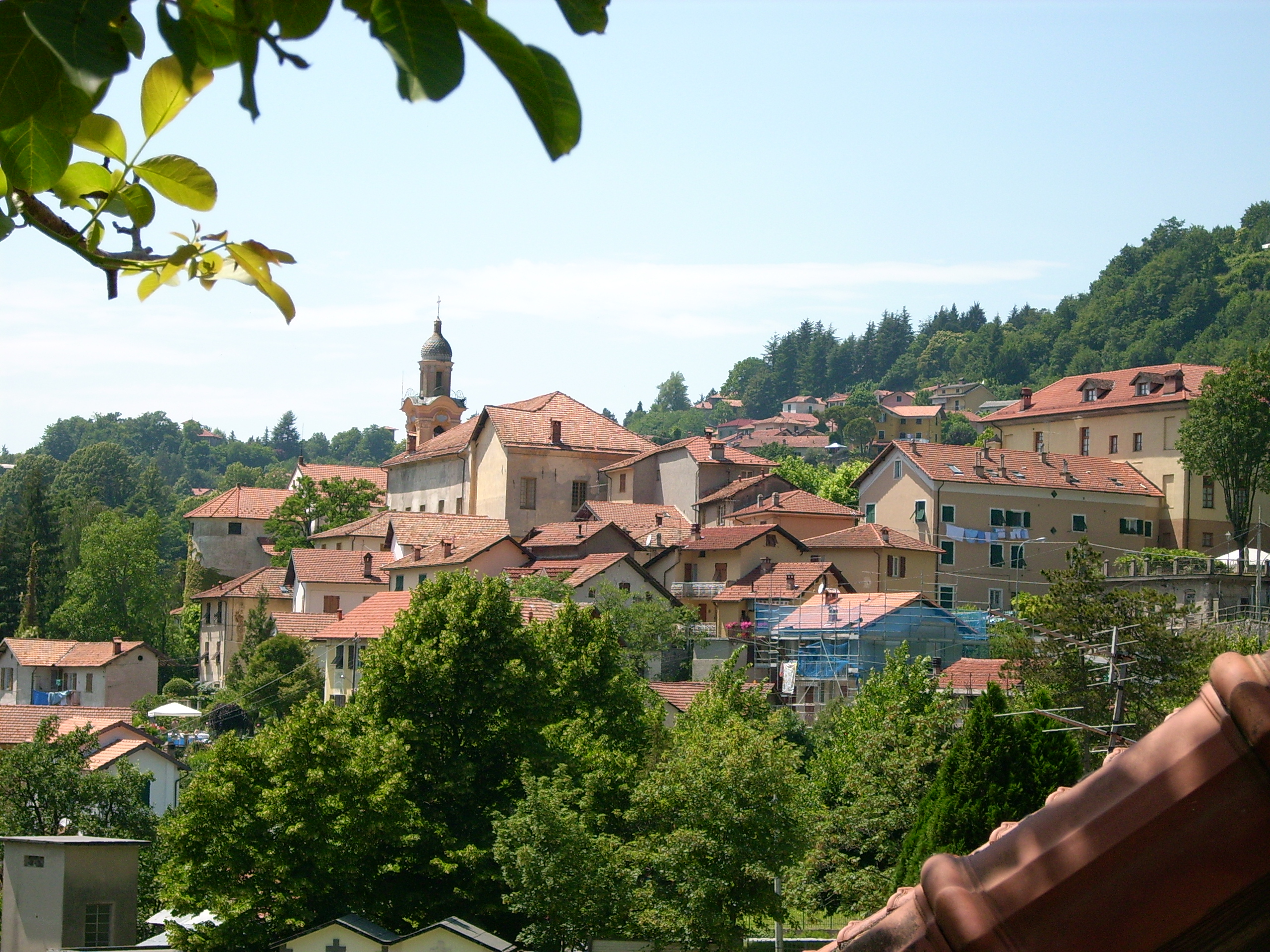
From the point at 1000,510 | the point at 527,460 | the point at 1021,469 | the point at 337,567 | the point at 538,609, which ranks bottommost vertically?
the point at 538,609

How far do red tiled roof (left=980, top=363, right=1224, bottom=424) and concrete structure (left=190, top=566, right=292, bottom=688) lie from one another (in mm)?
37954

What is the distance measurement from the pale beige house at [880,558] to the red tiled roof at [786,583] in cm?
120

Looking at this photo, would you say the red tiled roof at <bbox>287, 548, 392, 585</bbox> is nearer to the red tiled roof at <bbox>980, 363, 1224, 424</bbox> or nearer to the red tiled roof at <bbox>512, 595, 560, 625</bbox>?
the red tiled roof at <bbox>512, 595, 560, 625</bbox>

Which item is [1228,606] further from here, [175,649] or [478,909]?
[175,649]

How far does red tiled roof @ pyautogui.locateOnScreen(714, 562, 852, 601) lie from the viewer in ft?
174

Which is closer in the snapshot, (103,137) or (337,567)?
(103,137)

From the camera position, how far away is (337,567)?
66375mm

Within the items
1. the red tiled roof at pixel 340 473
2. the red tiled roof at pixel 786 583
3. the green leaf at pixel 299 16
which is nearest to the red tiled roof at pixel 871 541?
the red tiled roof at pixel 786 583

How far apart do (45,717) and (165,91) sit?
146 feet

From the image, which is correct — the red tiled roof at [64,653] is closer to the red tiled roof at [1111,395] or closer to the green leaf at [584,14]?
the red tiled roof at [1111,395]

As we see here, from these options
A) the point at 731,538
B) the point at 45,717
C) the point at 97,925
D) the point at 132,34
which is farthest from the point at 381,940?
the point at 731,538

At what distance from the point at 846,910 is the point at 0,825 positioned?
1942 cm

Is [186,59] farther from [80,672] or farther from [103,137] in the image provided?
[80,672]

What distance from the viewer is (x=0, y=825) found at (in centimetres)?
3225
